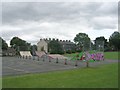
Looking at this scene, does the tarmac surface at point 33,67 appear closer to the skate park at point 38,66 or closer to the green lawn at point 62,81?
the skate park at point 38,66

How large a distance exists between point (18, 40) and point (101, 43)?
6575 centimetres

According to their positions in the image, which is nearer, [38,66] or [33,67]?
[33,67]

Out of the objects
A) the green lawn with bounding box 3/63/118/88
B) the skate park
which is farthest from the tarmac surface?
the green lawn with bounding box 3/63/118/88

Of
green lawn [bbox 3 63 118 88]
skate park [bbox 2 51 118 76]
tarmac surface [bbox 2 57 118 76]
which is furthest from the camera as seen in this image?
skate park [bbox 2 51 118 76]

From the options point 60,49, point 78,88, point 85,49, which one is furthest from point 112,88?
point 60,49

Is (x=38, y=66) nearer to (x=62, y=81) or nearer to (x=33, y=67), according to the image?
(x=33, y=67)

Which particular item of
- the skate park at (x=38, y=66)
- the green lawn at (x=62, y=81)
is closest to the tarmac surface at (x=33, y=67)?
the skate park at (x=38, y=66)

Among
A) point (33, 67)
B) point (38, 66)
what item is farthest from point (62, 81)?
point (38, 66)

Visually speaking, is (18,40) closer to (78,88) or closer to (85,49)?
(85,49)

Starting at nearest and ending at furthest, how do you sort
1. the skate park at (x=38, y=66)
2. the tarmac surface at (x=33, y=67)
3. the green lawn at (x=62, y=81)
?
1. the green lawn at (x=62, y=81)
2. the tarmac surface at (x=33, y=67)
3. the skate park at (x=38, y=66)

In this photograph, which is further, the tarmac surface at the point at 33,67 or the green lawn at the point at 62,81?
the tarmac surface at the point at 33,67

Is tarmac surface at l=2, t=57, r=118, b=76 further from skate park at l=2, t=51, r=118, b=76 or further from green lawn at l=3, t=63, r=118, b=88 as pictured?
green lawn at l=3, t=63, r=118, b=88

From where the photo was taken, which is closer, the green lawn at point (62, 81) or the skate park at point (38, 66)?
the green lawn at point (62, 81)

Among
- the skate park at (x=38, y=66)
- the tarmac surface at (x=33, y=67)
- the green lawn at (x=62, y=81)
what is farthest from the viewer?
the skate park at (x=38, y=66)
